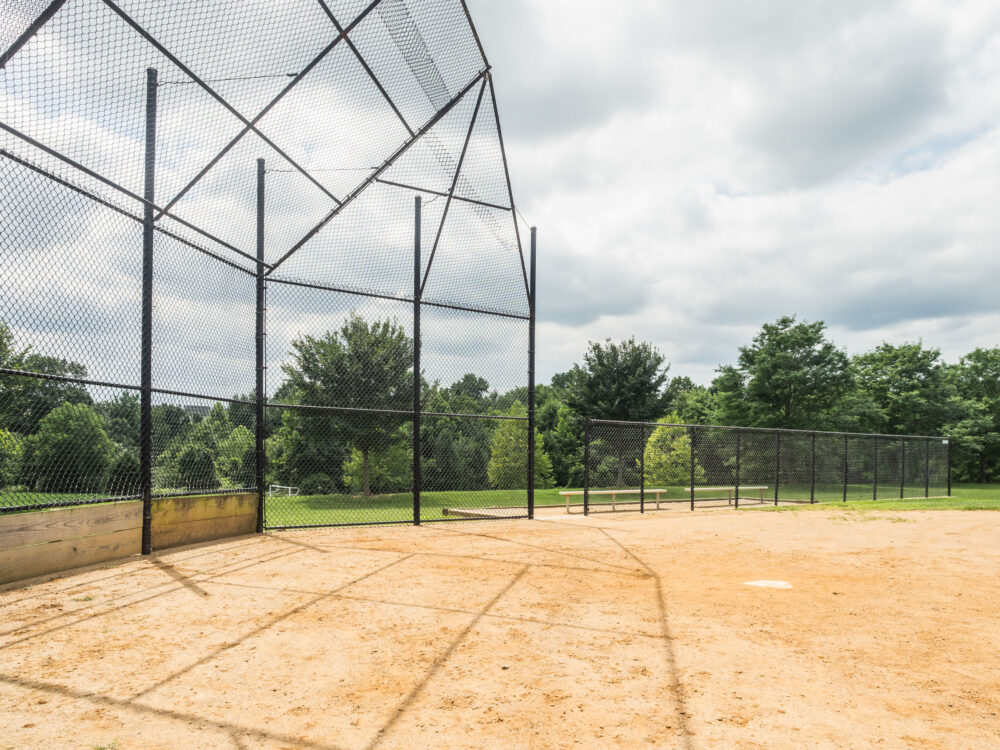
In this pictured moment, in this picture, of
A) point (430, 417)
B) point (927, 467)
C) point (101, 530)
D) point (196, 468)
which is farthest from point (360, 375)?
point (927, 467)

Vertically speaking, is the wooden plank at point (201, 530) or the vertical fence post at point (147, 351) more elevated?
the vertical fence post at point (147, 351)

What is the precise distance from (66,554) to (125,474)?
3.46 feet

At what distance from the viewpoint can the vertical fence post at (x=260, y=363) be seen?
26.6 feet

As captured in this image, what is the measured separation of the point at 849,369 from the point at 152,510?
34.8 meters

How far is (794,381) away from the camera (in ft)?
105

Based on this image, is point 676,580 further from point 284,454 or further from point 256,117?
point 284,454

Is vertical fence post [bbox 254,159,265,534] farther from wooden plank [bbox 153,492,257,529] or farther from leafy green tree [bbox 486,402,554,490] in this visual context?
leafy green tree [bbox 486,402,554,490]

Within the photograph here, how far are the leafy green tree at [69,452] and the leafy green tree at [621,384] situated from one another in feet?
85.2

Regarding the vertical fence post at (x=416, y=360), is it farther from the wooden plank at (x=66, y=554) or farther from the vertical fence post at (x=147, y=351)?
the wooden plank at (x=66, y=554)

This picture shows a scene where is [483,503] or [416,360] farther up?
[416,360]

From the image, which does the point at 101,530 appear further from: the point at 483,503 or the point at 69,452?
the point at 483,503

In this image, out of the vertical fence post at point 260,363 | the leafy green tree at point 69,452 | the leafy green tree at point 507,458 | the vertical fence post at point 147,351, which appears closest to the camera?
the leafy green tree at point 69,452

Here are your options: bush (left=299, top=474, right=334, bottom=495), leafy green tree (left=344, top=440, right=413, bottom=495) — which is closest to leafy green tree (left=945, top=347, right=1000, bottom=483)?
leafy green tree (left=344, top=440, right=413, bottom=495)

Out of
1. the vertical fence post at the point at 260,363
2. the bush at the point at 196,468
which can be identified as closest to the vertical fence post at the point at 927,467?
the vertical fence post at the point at 260,363
